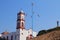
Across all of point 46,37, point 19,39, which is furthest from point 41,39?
point 19,39

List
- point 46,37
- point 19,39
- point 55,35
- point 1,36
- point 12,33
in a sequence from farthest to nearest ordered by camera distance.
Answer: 1. point 1,36
2. point 12,33
3. point 19,39
4. point 46,37
5. point 55,35

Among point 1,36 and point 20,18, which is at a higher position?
point 20,18

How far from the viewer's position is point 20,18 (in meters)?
51.0

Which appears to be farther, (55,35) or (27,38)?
(27,38)

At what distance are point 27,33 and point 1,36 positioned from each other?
8.88 meters

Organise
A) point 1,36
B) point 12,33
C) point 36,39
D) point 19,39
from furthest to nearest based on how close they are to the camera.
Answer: point 1,36 → point 12,33 → point 19,39 → point 36,39

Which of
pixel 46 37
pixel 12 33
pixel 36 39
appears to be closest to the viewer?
pixel 46 37

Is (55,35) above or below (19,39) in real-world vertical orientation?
above

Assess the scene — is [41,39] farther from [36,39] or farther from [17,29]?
[17,29]

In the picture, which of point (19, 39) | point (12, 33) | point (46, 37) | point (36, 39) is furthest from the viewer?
point (12, 33)

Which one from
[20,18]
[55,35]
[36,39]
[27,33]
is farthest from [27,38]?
[55,35]

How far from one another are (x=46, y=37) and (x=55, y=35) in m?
1.58

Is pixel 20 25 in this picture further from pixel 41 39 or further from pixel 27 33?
pixel 41 39

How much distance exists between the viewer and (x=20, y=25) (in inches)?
1992
